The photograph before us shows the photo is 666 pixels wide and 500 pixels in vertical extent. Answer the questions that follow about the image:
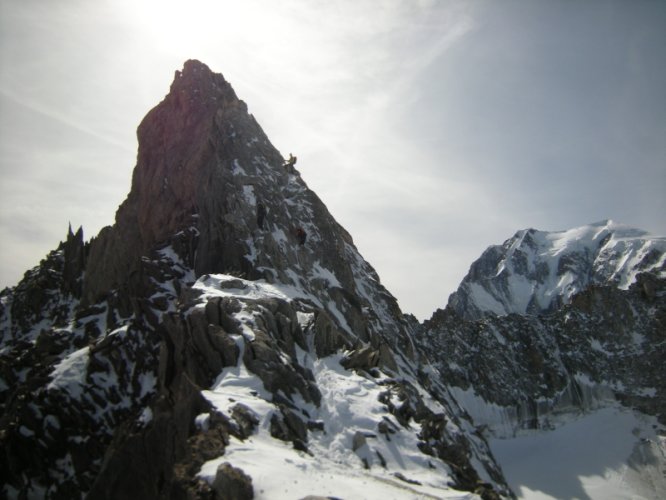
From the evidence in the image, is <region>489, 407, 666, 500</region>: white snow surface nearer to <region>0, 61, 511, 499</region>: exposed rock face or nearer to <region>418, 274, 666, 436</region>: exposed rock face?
<region>418, 274, 666, 436</region>: exposed rock face

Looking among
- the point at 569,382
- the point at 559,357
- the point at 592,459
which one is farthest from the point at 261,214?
the point at 559,357

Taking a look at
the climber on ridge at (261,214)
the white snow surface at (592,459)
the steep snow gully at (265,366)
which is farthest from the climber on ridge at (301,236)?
the white snow surface at (592,459)

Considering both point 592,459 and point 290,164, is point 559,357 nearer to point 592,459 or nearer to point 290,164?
point 592,459

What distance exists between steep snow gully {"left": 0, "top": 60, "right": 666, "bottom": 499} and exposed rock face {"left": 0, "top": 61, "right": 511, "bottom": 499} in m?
0.20

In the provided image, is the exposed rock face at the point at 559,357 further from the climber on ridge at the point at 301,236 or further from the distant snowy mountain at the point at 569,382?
the climber on ridge at the point at 301,236

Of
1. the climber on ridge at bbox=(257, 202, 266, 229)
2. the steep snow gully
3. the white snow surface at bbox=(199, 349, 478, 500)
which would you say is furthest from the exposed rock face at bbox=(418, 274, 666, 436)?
the white snow surface at bbox=(199, 349, 478, 500)

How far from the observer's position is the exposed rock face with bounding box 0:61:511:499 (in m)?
27.2

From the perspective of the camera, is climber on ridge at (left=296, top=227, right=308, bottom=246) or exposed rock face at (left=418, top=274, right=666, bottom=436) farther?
exposed rock face at (left=418, top=274, right=666, bottom=436)

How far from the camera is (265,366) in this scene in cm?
3084

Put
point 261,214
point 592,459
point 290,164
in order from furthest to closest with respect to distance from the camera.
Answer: point 592,459
point 290,164
point 261,214

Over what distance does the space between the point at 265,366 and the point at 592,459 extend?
93.0 m

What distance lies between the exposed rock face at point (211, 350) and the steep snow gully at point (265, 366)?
7.9 inches

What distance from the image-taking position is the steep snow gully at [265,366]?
2655 cm

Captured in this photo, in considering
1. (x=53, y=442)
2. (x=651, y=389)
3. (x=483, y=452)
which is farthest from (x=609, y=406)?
(x=53, y=442)
